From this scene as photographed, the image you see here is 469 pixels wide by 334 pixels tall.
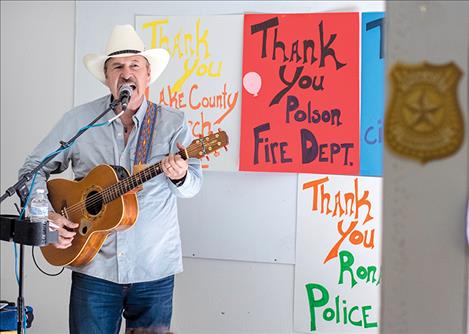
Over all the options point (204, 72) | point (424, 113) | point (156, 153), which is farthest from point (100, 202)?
point (424, 113)

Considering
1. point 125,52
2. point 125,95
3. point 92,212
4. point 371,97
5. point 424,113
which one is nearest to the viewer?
point 424,113

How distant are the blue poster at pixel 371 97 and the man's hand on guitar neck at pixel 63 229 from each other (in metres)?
1.20

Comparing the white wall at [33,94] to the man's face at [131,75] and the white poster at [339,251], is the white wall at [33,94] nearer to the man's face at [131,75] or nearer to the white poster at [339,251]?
the man's face at [131,75]

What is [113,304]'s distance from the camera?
264cm

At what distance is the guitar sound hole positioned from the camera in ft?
8.52

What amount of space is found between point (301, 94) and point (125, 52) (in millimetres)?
783

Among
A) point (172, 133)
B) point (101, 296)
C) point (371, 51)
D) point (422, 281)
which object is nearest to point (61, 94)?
point (172, 133)

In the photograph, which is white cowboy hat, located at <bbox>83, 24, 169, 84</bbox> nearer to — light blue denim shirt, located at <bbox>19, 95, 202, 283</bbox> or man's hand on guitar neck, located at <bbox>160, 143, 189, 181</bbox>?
light blue denim shirt, located at <bbox>19, 95, 202, 283</bbox>

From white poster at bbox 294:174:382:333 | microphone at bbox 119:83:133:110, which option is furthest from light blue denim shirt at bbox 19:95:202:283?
white poster at bbox 294:174:382:333

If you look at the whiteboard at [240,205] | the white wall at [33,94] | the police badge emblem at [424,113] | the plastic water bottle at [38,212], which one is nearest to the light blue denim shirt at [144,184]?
the plastic water bottle at [38,212]

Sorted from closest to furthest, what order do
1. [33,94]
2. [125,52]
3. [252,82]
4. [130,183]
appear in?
1. [130,183]
2. [125,52]
3. [252,82]
4. [33,94]

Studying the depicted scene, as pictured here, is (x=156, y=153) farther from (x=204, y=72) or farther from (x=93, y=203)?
(x=204, y=72)

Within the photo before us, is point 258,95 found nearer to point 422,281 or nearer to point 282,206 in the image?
point 282,206

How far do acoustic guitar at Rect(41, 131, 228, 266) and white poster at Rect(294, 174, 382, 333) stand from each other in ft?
2.51
